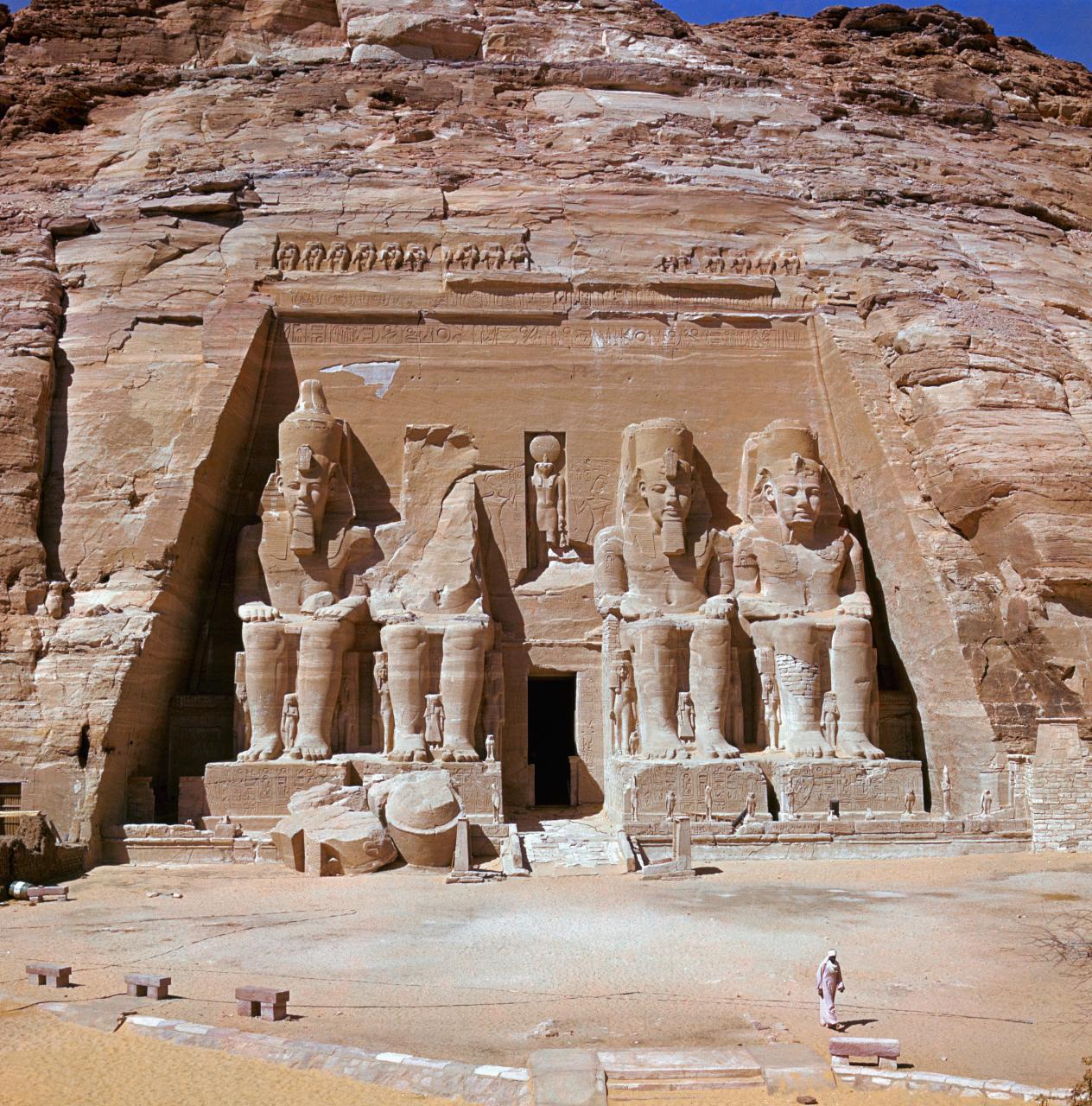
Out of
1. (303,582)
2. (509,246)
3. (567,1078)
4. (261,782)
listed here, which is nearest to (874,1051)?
(567,1078)

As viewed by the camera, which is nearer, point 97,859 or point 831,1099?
point 831,1099

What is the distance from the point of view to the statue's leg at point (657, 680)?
13.2 meters

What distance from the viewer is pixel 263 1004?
6.54 metres

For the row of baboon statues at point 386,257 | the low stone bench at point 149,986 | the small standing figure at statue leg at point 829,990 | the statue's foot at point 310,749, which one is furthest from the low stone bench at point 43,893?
the row of baboon statues at point 386,257

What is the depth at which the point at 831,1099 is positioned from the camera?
5395 millimetres

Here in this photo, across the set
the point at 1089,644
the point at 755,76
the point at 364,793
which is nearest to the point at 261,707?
the point at 364,793

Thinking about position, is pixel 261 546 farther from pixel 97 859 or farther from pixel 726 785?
pixel 726 785

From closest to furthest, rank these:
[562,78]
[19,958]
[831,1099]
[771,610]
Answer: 1. [831,1099]
2. [19,958]
3. [771,610]
4. [562,78]

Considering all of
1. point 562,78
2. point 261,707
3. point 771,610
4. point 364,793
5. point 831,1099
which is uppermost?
point 562,78

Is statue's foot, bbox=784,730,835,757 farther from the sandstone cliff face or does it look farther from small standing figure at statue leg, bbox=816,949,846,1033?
small standing figure at statue leg, bbox=816,949,846,1033

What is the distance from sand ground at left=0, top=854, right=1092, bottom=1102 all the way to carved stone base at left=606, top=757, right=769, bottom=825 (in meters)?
1.27

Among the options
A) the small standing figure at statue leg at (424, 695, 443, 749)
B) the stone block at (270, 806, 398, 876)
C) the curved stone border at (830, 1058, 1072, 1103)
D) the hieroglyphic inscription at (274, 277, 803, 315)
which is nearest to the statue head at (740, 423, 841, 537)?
the hieroglyphic inscription at (274, 277, 803, 315)

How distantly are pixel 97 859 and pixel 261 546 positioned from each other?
393 cm

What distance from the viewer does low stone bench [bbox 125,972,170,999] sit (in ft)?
22.4
